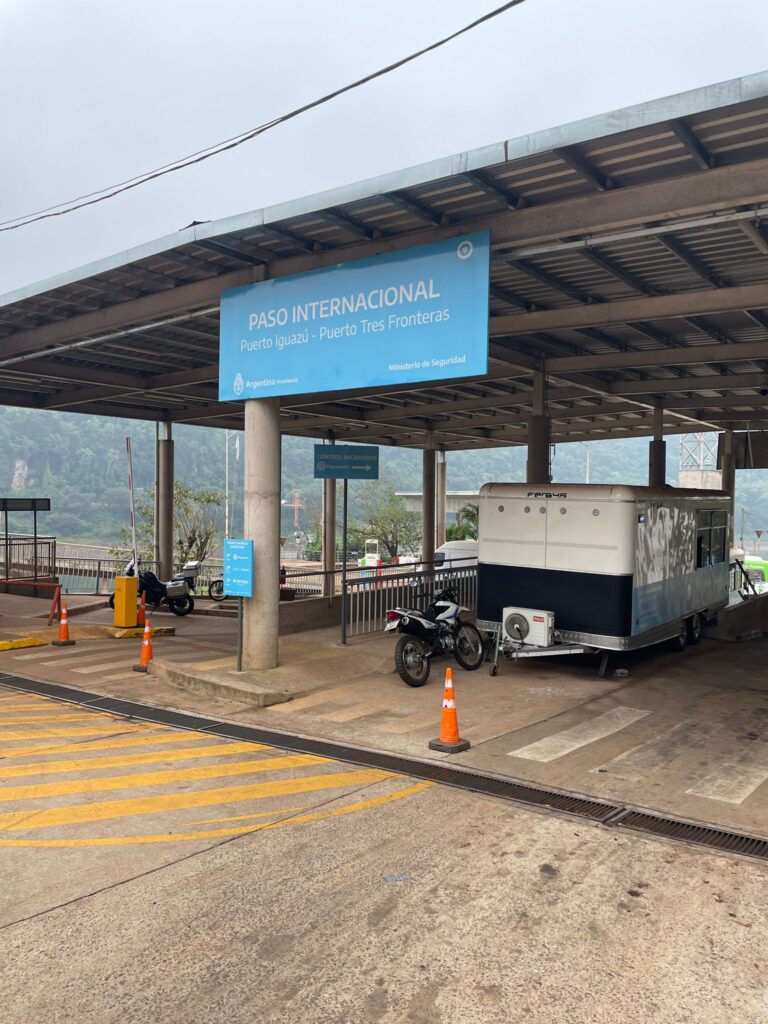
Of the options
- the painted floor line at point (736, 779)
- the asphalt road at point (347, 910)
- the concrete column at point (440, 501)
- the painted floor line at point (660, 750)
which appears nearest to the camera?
the asphalt road at point (347, 910)

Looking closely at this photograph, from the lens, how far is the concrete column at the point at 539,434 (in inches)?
766

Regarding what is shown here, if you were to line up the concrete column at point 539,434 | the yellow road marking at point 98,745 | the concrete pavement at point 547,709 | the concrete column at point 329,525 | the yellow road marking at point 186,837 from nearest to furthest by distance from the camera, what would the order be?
1. the yellow road marking at point 186,837
2. the concrete pavement at point 547,709
3. the yellow road marking at point 98,745
4. the concrete column at point 539,434
5. the concrete column at point 329,525

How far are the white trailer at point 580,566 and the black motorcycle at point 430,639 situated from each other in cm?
56

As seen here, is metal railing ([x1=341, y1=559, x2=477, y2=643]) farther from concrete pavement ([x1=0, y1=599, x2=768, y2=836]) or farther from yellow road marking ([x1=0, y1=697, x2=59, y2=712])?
yellow road marking ([x1=0, y1=697, x2=59, y2=712])

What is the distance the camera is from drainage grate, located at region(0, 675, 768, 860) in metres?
6.57

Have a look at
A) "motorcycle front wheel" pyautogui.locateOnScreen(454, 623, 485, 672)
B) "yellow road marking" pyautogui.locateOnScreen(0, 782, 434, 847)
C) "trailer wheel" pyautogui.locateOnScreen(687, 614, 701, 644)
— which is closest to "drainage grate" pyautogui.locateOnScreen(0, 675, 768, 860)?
"yellow road marking" pyautogui.locateOnScreen(0, 782, 434, 847)

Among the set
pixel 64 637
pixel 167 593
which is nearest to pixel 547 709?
pixel 64 637

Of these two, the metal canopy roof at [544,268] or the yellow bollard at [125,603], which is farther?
the yellow bollard at [125,603]

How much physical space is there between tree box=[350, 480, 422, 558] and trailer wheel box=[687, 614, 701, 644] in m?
59.1

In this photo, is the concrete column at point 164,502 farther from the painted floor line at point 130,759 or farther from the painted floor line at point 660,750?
the painted floor line at point 660,750

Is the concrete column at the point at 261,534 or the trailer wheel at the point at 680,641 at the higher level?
the concrete column at the point at 261,534

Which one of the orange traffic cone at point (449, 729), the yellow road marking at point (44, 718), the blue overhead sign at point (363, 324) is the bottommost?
the yellow road marking at point (44, 718)

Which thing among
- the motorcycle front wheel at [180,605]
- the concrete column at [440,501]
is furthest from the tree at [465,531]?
the motorcycle front wheel at [180,605]

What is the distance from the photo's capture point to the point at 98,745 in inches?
353
